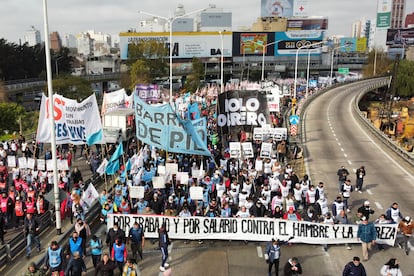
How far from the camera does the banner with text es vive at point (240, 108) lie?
64.9 feet

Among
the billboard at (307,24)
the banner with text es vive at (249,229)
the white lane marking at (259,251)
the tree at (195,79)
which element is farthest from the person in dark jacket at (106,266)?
the billboard at (307,24)

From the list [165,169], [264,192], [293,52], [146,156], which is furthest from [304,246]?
[293,52]

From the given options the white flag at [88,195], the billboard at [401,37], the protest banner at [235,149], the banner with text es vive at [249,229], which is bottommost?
the banner with text es vive at [249,229]

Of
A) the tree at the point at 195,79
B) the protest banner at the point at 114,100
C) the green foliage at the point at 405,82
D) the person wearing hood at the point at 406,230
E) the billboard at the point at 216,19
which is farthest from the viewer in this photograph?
the billboard at the point at 216,19

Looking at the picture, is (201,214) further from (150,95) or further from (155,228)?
(150,95)

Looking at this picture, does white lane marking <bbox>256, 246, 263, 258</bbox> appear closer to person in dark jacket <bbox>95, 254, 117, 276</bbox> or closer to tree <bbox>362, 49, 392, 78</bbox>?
person in dark jacket <bbox>95, 254, 117, 276</bbox>

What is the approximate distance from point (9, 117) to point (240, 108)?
23.9 metres

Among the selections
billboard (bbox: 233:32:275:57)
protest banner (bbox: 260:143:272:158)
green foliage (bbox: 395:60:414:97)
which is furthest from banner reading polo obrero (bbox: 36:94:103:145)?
billboard (bbox: 233:32:275:57)

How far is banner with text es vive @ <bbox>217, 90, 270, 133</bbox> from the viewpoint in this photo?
64.9 feet

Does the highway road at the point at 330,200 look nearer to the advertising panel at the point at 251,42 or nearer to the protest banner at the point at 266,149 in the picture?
the protest banner at the point at 266,149

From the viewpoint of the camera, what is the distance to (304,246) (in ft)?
44.4

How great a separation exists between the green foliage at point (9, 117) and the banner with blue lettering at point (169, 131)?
22.7 meters

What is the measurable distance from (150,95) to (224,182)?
19.1m

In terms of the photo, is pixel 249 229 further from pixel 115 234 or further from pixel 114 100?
pixel 114 100
